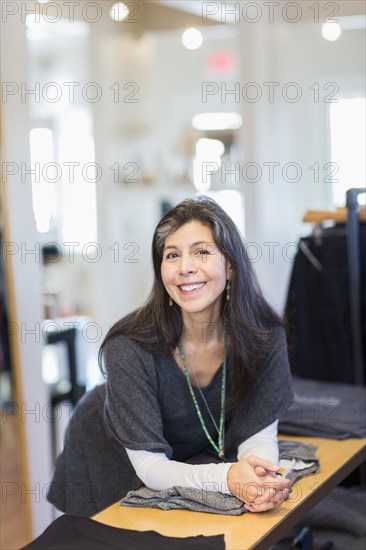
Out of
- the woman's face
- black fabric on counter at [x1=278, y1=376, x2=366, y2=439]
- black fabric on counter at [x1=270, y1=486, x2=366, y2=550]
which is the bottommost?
black fabric on counter at [x1=270, y1=486, x2=366, y2=550]

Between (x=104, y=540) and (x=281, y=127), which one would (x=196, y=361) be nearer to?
(x=104, y=540)

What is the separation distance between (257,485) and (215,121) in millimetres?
4999

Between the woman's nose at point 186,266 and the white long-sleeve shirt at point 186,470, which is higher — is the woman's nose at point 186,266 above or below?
above

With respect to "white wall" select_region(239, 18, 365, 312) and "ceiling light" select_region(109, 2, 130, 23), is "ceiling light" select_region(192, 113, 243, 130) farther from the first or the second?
"white wall" select_region(239, 18, 365, 312)

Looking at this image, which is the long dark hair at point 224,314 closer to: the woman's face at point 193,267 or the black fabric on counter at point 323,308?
the woman's face at point 193,267

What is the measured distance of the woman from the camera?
1876 mm

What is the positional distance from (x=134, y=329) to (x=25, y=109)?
106 centimetres

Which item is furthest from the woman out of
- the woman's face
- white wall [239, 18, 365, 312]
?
white wall [239, 18, 365, 312]

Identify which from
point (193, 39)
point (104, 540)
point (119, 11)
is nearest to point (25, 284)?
point (104, 540)

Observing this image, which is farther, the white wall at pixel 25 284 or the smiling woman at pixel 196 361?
the white wall at pixel 25 284

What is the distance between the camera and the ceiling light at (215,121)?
20.8 ft

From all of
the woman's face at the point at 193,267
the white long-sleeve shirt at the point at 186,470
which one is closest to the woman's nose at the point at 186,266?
the woman's face at the point at 193,267

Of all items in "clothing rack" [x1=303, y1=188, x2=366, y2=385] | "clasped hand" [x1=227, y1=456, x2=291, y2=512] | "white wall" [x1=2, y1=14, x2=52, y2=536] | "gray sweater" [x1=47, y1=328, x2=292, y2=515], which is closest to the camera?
"clasped hand" [x1=227, y1=456, x2=291, y2=512]

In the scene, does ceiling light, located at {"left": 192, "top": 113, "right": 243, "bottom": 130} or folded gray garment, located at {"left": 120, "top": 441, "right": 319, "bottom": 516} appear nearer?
folded gray garment, located at {"left": 120, "top": 441, "right": 319, "bottom": 516}
